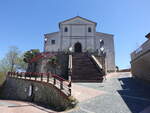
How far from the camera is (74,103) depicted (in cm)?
803

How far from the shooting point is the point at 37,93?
1223 centimetres

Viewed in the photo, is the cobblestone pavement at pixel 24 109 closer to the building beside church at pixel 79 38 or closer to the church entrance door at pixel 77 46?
the building beside church at pixel 79 38

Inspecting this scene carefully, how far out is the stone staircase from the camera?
645 inches

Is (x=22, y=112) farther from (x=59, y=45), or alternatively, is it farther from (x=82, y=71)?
(x=59, y=45)

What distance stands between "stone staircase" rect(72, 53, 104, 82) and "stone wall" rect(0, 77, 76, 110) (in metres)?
5.12

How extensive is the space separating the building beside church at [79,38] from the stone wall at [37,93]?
12320mm

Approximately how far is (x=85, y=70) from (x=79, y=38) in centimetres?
1275

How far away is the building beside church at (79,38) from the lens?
2880cm

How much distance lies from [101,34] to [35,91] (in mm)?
21709

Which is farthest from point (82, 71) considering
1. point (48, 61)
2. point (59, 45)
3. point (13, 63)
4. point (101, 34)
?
A: point (13, 63)

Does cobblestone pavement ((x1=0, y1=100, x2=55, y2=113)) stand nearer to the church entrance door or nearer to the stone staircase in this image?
the stone staircase

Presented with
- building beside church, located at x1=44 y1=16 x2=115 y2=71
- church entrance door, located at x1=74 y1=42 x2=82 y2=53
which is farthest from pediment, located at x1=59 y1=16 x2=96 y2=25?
church entrance door, located at x1=74 y1=42 x2=82 y2=53

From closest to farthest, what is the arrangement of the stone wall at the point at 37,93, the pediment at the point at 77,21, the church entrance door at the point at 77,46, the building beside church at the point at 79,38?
the stone wall at the point at 37,93
the building beside church at the point at 79,38
the church entrance door at the point at 77,46
the pediment at the point at 77,21

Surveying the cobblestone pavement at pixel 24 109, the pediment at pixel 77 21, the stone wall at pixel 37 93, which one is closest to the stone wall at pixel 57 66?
the stone wall at pixel 37 93
